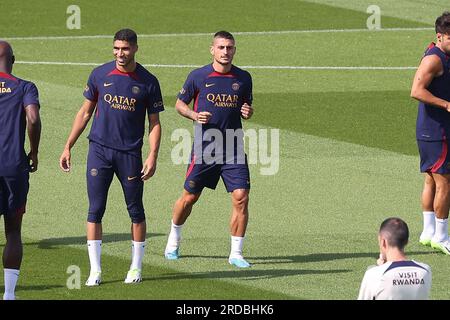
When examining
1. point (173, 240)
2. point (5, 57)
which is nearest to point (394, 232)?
point (5, 57)

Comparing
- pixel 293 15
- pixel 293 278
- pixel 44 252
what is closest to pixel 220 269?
pixel 293 278

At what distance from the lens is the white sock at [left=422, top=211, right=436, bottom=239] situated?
17656 mm

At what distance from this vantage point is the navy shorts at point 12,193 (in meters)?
14.5

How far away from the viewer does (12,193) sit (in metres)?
14.5

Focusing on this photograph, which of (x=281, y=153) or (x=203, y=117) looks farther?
(x=281, y=153)

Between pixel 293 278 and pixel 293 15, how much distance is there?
23.9m

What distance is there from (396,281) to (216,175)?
225 inches

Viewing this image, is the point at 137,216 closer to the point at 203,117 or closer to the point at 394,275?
the point at 203,117

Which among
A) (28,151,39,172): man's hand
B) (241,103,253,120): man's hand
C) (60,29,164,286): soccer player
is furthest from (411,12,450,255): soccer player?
(28,151,39,172): man's hand

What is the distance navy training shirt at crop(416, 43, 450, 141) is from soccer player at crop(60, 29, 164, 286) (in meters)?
3.71

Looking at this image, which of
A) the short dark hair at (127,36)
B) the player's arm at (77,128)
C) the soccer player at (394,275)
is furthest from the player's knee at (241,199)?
the soccer player at (394,275)

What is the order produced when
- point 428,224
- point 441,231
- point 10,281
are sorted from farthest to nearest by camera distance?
point 428,224, point 441,231, point 10,281

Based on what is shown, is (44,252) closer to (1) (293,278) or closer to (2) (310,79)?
(1) (293,278)

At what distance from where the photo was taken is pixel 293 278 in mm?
15859
